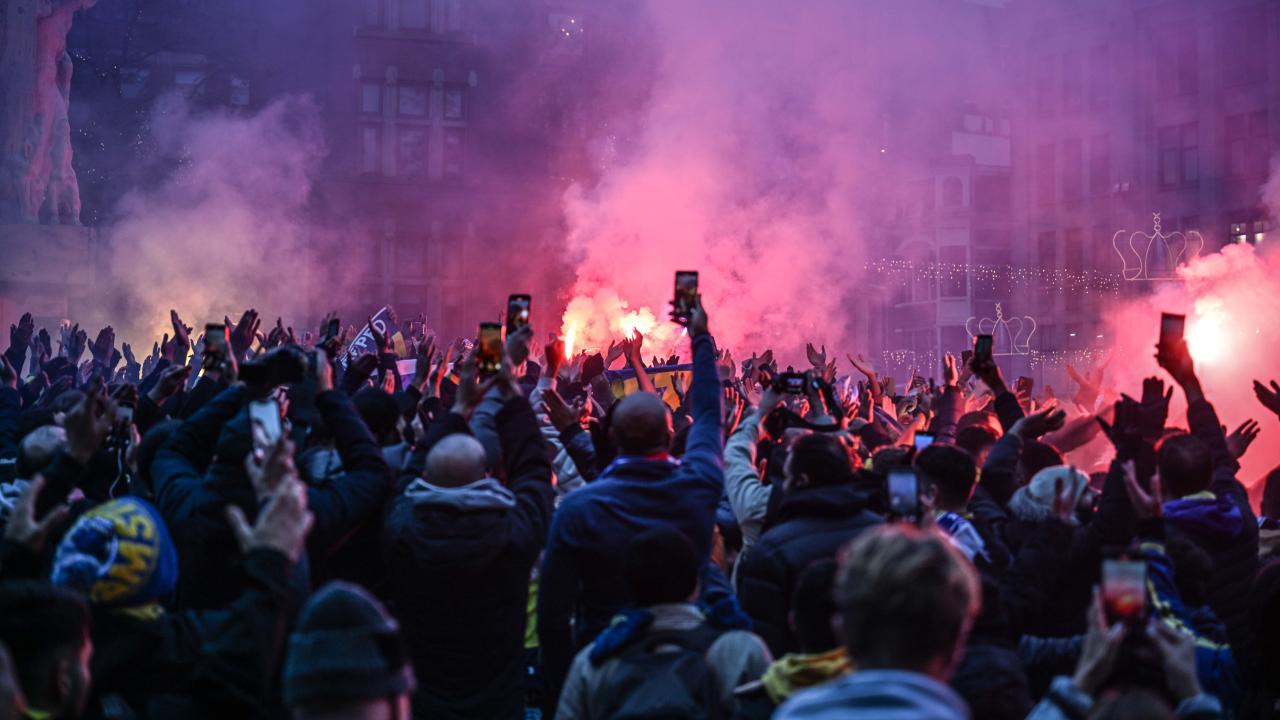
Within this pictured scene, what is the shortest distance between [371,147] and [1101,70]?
69.2 ft

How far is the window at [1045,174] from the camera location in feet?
120

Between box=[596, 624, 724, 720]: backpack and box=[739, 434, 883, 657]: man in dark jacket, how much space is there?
0.60 m

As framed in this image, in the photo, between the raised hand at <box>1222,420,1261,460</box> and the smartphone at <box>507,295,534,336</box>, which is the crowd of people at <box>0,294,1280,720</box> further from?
the smartphone at <box>507,295,534,336</box>

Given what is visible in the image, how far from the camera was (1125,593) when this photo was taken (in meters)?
2.44

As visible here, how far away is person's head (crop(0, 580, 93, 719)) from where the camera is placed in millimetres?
2596

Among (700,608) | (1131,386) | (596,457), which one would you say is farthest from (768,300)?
(700,608)

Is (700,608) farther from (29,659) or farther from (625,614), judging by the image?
(29,659)

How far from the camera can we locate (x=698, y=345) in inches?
186

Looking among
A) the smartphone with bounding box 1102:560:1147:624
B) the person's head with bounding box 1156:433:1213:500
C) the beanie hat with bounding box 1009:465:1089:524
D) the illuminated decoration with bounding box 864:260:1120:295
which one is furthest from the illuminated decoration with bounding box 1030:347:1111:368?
the smartphone with bounding box 1102:560:1147:624

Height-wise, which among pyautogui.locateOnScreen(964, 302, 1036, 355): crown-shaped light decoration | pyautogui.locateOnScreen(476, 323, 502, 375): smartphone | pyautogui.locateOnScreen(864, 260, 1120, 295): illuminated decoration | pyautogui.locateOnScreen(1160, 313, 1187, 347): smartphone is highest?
pyautogui.locateOnScreen(864, 260, 1120, 295): illuminated decoration

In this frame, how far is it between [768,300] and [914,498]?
23814 mm

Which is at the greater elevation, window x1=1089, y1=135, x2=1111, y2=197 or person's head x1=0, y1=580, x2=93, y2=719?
window x1=1089, y1=135, x2=1111, y2=197

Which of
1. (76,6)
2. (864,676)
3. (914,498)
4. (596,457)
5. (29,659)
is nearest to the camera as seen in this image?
(864,676)

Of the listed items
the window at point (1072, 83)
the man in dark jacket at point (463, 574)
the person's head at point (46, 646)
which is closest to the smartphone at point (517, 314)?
the man in dark jacket at point (463, 574)
